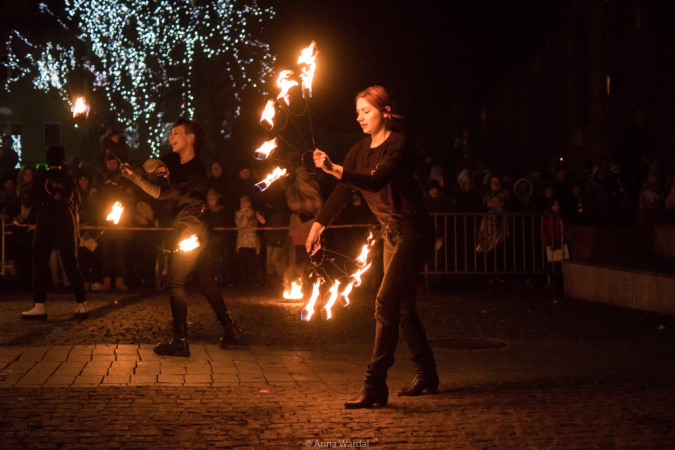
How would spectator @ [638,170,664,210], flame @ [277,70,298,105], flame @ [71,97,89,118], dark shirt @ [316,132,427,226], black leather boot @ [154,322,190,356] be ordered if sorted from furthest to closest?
spectator @ [638,170,664,210]
flame @ [71,97,89,118]
black leather boot @ [154,322,190,356]
flame @ [277,70,298,105]
dark shirt @ [316,132,427,226]

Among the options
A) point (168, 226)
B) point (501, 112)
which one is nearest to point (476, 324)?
point (168, 226)

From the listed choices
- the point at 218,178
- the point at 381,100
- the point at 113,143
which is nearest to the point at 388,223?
the point at 381,100

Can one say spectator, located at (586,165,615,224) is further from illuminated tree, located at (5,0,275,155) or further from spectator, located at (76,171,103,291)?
illuminated tree, located at (5,0,275,155)

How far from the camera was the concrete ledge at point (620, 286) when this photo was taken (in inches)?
507

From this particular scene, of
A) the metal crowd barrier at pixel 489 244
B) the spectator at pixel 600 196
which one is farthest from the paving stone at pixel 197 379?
the spectator at pixel 600 196

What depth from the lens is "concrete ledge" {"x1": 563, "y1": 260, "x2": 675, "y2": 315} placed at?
1288 centimetres

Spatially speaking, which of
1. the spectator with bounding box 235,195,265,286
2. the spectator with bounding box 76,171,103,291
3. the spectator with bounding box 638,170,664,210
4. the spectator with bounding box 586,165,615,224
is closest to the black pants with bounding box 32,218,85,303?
the spectator with bounding box 76,171,103,291

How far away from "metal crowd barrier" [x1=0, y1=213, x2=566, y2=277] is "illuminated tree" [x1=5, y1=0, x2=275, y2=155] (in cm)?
1726

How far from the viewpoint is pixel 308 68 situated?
8031mm

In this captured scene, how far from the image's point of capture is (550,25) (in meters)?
39.4

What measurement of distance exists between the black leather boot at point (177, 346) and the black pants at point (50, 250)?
116 inches

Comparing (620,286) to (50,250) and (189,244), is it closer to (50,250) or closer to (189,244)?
(189,244)

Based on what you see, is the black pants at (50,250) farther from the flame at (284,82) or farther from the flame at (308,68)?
the flame at (308,68)

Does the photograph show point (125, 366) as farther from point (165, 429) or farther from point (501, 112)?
point (501, 112)
